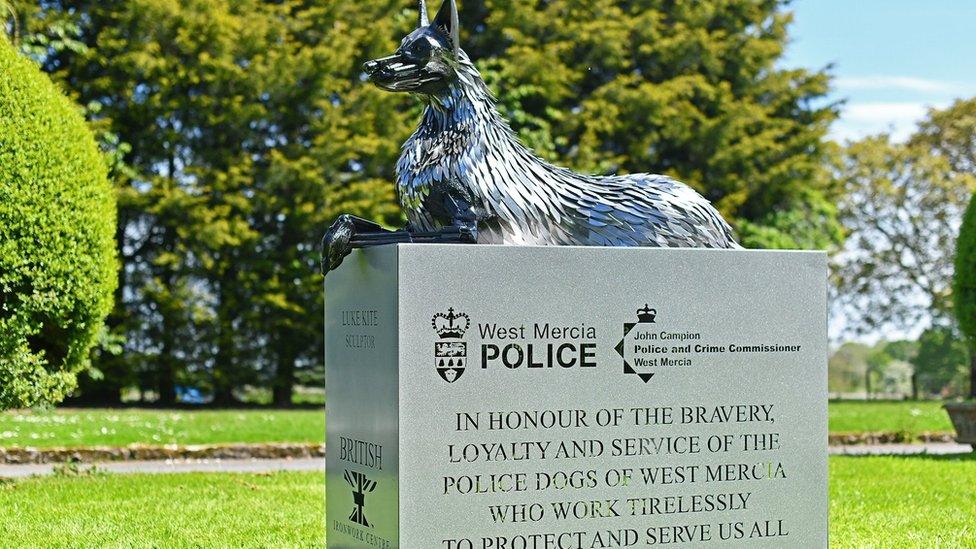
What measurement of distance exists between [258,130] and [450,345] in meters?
18.5

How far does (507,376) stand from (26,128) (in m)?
6.55

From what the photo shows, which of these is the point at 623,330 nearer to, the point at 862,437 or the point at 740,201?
the point at 862,437

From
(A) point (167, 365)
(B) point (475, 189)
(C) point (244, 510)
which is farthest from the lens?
(A) point (167, 365)

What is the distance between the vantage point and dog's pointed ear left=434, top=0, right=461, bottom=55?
602 centimetres

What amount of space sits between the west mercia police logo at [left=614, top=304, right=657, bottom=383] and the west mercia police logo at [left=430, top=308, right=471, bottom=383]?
2.85 feet

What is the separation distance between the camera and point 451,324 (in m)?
5.41

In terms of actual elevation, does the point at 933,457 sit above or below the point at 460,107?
below

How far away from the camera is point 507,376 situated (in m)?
5.53

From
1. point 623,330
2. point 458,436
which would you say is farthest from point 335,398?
Result: point 623,330

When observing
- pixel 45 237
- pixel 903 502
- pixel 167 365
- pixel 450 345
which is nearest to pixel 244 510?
pixel 45 237

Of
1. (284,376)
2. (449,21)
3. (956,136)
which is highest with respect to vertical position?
(956,136)

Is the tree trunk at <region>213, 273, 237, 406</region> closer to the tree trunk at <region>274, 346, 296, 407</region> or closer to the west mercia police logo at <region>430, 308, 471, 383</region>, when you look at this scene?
the tree trunk at <region>274, 346, 296, 407</region>

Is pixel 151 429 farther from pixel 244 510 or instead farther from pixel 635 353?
pixel 635 353

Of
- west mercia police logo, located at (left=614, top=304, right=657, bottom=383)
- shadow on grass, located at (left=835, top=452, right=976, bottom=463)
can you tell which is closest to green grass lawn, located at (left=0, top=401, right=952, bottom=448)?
shadow on grass, located at (left=835, top=452, right=976, bottom=463)
